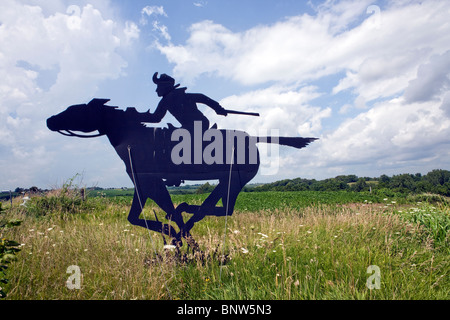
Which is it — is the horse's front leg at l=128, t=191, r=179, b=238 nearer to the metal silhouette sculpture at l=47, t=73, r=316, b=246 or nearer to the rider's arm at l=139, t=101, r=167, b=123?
the metal silhouette sculpture at l=47, t=73, r=316, b=246

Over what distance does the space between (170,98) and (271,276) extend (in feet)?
11.8

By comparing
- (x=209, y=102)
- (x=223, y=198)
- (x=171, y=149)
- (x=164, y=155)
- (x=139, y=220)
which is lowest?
(x=139, y=220)

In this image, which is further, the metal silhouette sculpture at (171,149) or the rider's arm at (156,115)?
the rider's arm at (156,115)

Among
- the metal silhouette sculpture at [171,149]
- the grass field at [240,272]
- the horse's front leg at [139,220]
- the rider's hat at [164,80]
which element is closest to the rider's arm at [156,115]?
the metal silhouette sculpture at [171,149]

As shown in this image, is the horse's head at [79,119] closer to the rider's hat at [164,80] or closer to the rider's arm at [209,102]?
the rider's hat at [164,80]

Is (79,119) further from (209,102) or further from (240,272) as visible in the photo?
(240,272)

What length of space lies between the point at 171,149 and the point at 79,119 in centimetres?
170

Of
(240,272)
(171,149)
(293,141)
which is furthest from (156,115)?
(240,272)

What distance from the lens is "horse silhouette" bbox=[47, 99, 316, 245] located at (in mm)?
4523

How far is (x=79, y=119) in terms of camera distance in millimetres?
4426

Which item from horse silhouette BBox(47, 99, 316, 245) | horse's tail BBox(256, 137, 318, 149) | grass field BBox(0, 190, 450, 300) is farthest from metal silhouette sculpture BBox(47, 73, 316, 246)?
grass field BBox(0, 190, 450, 300)

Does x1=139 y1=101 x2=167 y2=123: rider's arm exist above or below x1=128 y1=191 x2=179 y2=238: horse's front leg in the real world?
above

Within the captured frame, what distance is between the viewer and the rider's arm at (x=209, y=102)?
4.88 meters

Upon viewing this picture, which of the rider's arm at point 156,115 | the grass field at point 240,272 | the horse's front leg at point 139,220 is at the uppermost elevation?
the rider's arm at point 156,115
